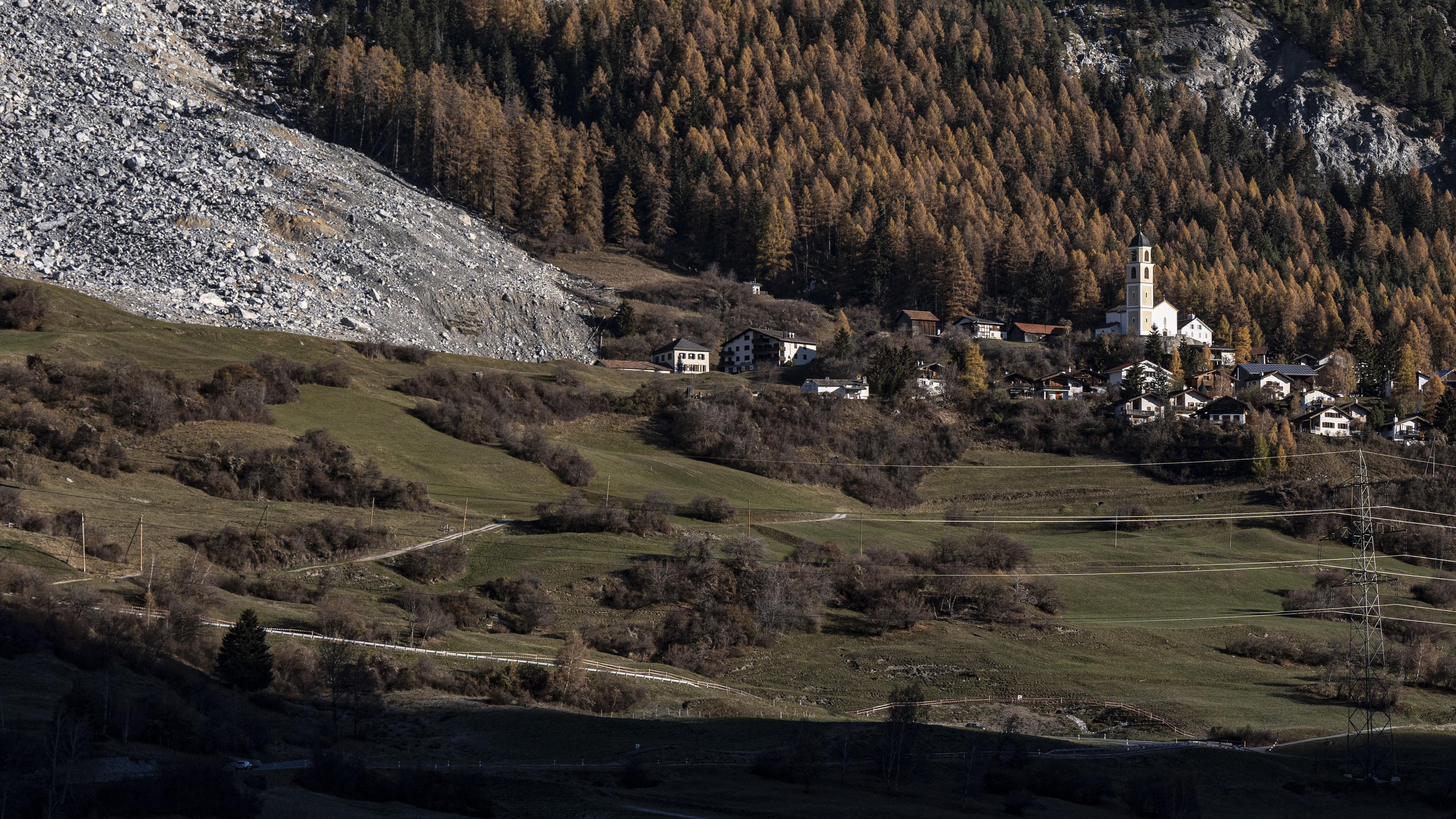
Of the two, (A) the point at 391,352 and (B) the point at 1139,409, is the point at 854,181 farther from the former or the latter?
(A) the point at 391,352

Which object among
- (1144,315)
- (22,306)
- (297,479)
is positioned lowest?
(297,479)

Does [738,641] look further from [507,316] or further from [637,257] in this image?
[637,257]

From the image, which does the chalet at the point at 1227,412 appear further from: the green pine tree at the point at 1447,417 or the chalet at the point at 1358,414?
the green pine tree at the point at 1447,417

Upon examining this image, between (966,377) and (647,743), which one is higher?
(966,377)

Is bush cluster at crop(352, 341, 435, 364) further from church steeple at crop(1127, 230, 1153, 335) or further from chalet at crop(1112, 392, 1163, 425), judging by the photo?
church steeple at crop(1127, 230, 1153, 335)

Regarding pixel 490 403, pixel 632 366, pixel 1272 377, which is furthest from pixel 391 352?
pixel 1272 377

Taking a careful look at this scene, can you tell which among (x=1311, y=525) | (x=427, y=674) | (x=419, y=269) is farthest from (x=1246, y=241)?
(x=427, y=674)

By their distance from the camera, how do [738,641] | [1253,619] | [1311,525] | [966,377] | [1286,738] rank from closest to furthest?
1. [1286,738]
2. [738,641]
3. [1253,619]
4. [1311,525]
5. [966,377]
